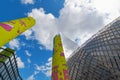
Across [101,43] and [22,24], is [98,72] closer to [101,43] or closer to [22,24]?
[101,43]

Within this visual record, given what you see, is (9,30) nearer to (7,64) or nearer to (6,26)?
(6,26)

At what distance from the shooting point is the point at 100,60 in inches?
1596

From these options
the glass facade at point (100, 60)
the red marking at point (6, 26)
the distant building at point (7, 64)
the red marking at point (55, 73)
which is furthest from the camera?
the distant building at point (7, 64)

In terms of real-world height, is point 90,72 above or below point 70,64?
below

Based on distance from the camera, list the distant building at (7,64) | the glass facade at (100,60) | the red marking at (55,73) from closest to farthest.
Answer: the red marking at (55,73) < the glass facade at (100,60) < the distant building at (7,64)

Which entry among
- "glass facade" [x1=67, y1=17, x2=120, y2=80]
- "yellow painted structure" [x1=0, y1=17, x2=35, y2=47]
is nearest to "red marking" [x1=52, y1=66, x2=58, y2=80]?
"yellow painted structure" [x1=0, y1=17, x2=35, y2=47]

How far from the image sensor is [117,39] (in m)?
40.8

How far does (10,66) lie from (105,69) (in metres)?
25.8

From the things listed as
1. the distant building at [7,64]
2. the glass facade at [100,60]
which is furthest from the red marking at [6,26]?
the distant building at [7,64]

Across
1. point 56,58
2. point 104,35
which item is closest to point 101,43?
point 104,35

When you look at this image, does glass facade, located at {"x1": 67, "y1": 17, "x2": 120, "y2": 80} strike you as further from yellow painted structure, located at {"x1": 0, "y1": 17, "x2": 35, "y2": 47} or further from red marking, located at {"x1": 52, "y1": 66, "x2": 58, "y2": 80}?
yellow painted structure, located at {"x1": 0, "y1": 17, "x2": 35, "y2": 47}

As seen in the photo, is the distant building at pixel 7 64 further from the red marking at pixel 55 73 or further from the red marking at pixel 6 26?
the red marking at pixel 6 26

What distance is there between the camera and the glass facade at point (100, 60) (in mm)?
36844

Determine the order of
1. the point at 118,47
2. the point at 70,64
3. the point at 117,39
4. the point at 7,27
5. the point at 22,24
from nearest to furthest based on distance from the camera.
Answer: the point at 7,27, the point at 22,24, the point at 118,47, the point at 117,39, the point at 70,64
